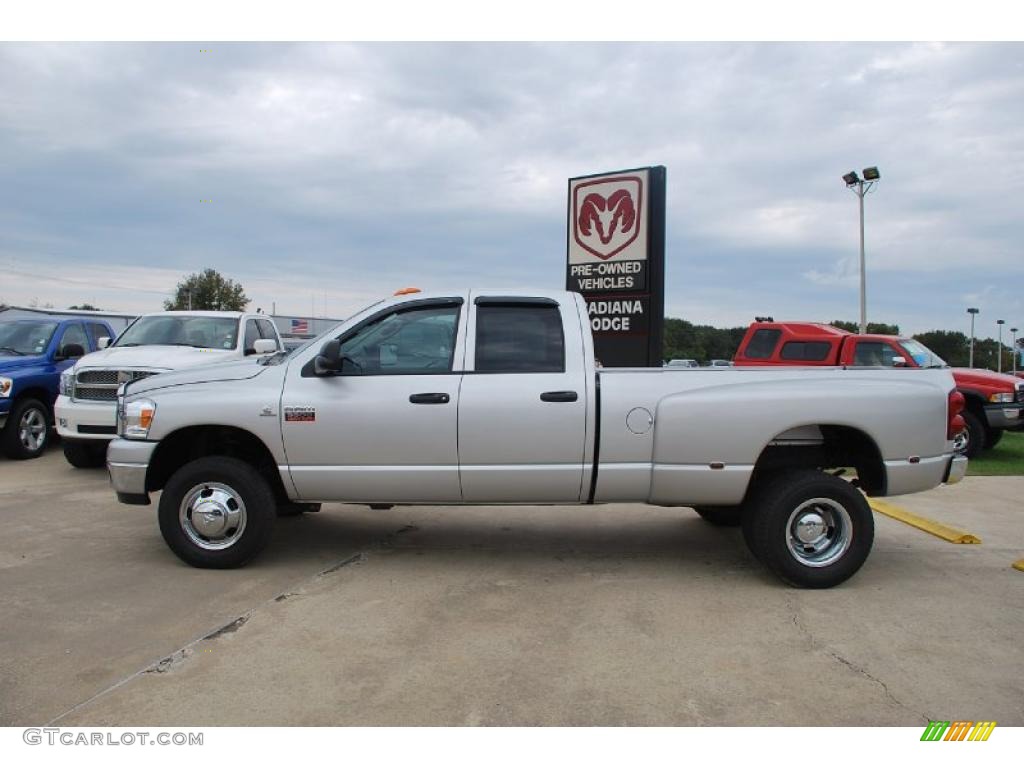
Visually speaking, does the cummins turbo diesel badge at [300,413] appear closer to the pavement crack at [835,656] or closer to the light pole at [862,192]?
the pavement crack at [835,656]

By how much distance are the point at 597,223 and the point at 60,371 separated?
763 centimetres

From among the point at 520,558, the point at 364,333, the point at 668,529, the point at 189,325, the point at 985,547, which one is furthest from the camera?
the point at 189,325

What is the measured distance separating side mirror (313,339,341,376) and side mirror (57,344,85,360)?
7.27 metres

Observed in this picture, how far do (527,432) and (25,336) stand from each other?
945 cm

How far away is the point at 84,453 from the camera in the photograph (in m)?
9.49

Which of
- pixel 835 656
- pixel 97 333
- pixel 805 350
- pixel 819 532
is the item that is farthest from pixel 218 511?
pixel 805 350

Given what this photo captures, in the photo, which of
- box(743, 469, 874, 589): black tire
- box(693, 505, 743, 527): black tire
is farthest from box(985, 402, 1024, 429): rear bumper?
box(743, 469, 874, 589): black tire

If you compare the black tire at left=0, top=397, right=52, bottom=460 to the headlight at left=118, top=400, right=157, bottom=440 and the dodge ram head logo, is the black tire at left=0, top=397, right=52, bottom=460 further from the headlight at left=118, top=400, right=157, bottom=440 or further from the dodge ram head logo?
the dodge ram head logo

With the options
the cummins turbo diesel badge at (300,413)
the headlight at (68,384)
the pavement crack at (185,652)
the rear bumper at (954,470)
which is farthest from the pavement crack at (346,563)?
the headlight at (68,384)

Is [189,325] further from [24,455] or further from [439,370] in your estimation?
[439,370]

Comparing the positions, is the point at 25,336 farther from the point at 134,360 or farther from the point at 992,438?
the point at 992,438

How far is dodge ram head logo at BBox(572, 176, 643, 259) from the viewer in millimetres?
9891

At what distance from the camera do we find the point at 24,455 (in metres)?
10.2

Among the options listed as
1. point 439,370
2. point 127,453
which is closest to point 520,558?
point 439,370
